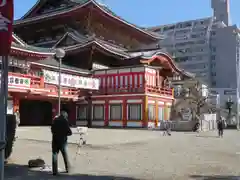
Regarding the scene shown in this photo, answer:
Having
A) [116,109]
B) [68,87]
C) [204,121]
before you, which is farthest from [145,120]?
[68,87]

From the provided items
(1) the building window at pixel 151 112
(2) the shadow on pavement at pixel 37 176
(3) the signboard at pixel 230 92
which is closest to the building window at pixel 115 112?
(1) the building window at pixel 151 112

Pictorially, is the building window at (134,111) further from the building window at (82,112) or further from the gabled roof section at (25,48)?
the gabled roof section at (25,48)

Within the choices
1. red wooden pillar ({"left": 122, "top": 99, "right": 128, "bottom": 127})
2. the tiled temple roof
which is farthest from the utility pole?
red wooden pillar ({"left": 122, "top": 99, "right": 128, "bottom": 127})

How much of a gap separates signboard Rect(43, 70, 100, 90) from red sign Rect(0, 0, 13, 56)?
88.3 ft

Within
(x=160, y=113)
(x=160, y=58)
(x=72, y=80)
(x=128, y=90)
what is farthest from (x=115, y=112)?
(x=160, y=58)

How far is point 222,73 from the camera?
99.6 metres

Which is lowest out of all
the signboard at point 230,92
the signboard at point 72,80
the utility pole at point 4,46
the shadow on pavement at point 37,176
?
the shadow on pavement at point 37,176

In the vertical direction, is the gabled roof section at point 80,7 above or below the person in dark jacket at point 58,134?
above

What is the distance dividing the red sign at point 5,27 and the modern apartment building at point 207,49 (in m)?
88.5

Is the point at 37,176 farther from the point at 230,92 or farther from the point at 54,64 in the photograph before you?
the point at 230,92

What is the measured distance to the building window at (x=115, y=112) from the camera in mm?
36719

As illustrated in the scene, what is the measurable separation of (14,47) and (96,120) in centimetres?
1328

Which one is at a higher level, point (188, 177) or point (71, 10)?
point (71, 10)

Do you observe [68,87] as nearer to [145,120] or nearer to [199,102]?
[145,120]
